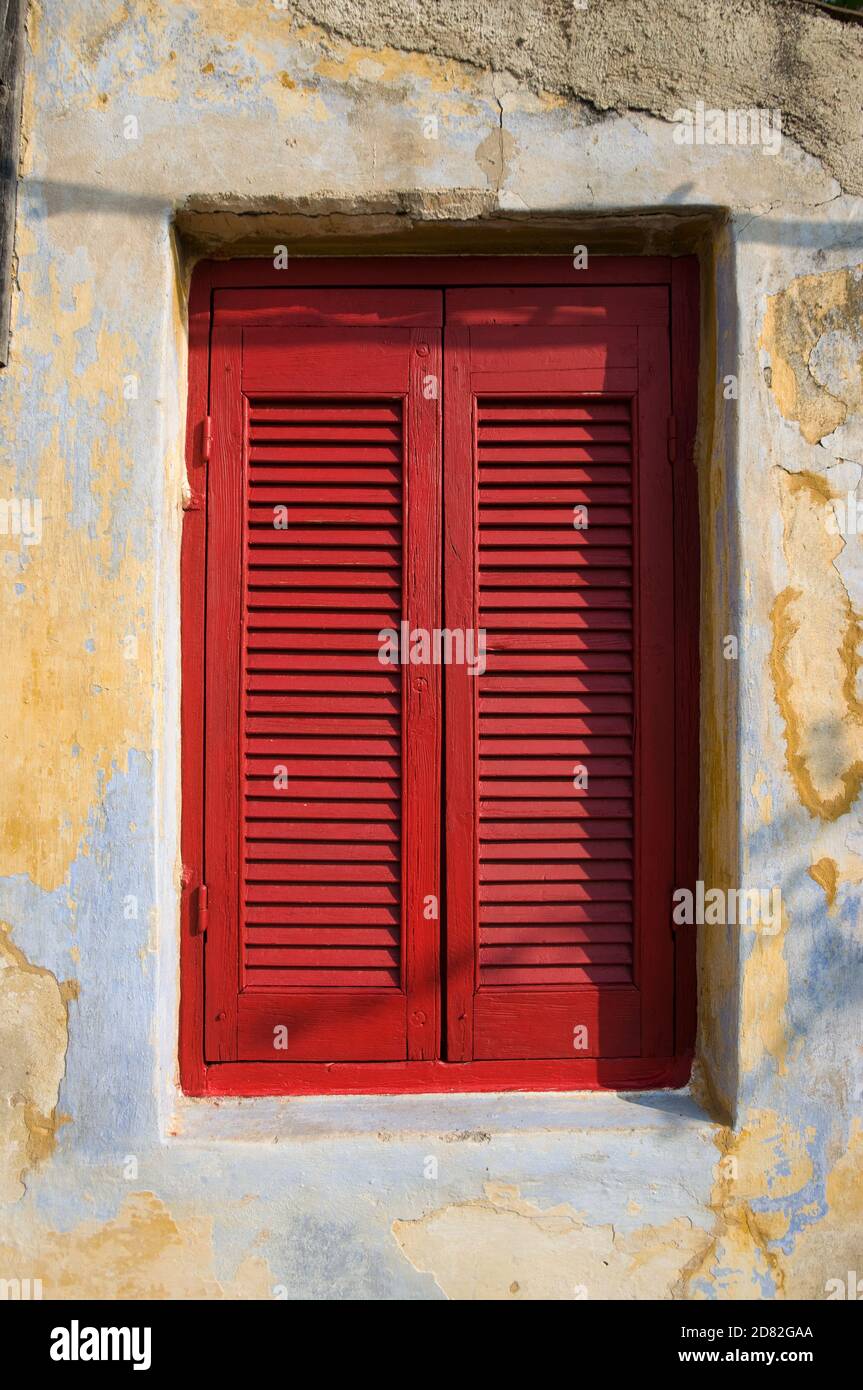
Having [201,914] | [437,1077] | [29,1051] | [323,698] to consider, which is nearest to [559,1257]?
[437,1077]

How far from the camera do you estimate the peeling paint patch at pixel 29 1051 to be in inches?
100

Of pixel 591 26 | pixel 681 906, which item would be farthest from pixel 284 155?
pixel 681 906

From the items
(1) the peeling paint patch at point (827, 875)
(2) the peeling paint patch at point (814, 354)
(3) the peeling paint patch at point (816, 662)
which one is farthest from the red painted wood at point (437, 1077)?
(2) the peeling paint patch at point (814, 354)

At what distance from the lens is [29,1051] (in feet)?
8.38

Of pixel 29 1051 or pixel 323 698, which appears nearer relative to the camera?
pixel 29 1051

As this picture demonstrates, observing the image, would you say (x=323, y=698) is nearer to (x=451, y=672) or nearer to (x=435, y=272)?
(x=451, y=672)

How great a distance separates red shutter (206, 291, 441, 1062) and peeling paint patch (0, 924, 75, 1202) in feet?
1.29

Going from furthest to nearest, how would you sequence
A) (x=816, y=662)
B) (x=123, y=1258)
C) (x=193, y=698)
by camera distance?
(x=193, y=698) < (x=816, y=662) < (x=123, y=1258)

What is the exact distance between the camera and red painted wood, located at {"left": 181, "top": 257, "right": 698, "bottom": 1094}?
8.95 ft

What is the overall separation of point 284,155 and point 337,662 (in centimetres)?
128

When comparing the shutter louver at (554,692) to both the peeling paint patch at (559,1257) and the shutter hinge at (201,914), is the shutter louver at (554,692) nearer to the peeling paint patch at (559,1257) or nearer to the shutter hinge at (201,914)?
the peeling paint patch at (559,1257)

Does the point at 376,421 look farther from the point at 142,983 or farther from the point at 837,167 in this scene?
the point at 142,983

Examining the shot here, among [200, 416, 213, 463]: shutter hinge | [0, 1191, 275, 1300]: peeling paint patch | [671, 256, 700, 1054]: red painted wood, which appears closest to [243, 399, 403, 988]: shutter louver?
[200, 416, 213, 463]: shutter hinge

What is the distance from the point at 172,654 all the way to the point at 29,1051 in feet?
3.41
